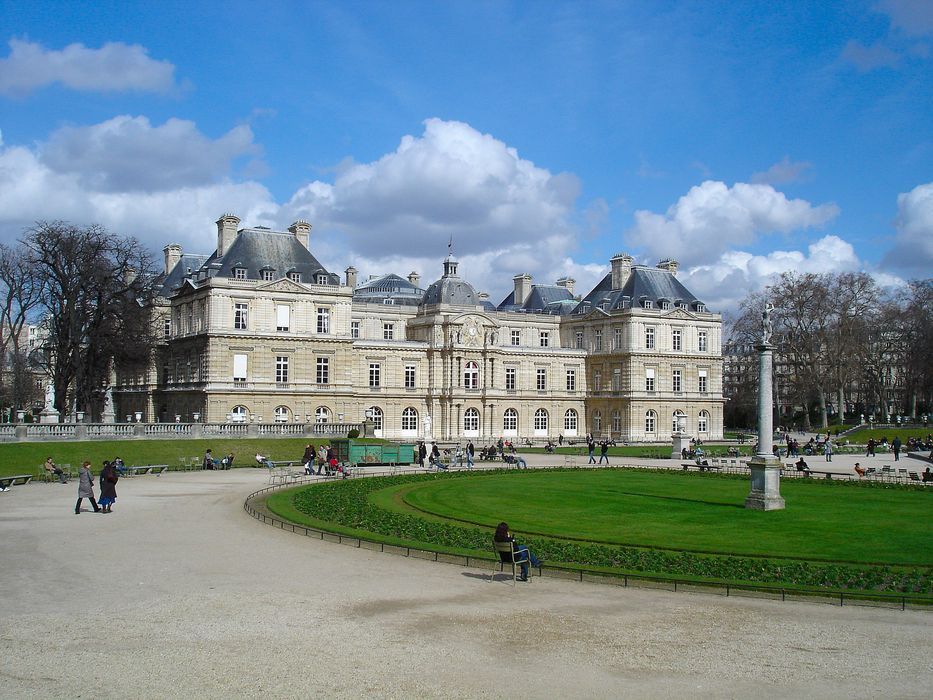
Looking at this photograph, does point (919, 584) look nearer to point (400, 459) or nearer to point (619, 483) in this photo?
point (619, 483)

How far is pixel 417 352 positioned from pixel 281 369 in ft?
50.1

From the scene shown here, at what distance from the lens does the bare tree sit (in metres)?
60.7

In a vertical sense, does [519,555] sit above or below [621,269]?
below

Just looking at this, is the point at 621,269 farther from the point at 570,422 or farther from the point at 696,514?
the point at 696,514

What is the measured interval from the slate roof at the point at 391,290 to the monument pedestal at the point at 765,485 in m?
61.1

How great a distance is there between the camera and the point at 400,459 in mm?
54469

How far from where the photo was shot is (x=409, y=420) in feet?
266

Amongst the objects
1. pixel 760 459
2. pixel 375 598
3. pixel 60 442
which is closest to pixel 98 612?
pixel 375 598

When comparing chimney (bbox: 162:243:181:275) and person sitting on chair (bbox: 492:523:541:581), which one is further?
chimney (bbox: 162:243:181:275)

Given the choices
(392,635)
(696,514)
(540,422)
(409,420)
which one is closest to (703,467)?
(696,514)

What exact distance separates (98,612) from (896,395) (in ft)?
440

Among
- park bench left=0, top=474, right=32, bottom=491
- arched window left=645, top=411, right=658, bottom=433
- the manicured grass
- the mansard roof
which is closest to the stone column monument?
park bench left=0, top=474, right=32, bottom=491

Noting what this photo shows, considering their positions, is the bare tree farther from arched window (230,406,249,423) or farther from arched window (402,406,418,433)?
arched window (402,406,418,433)

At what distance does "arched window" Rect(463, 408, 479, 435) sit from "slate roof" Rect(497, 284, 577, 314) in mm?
18632
